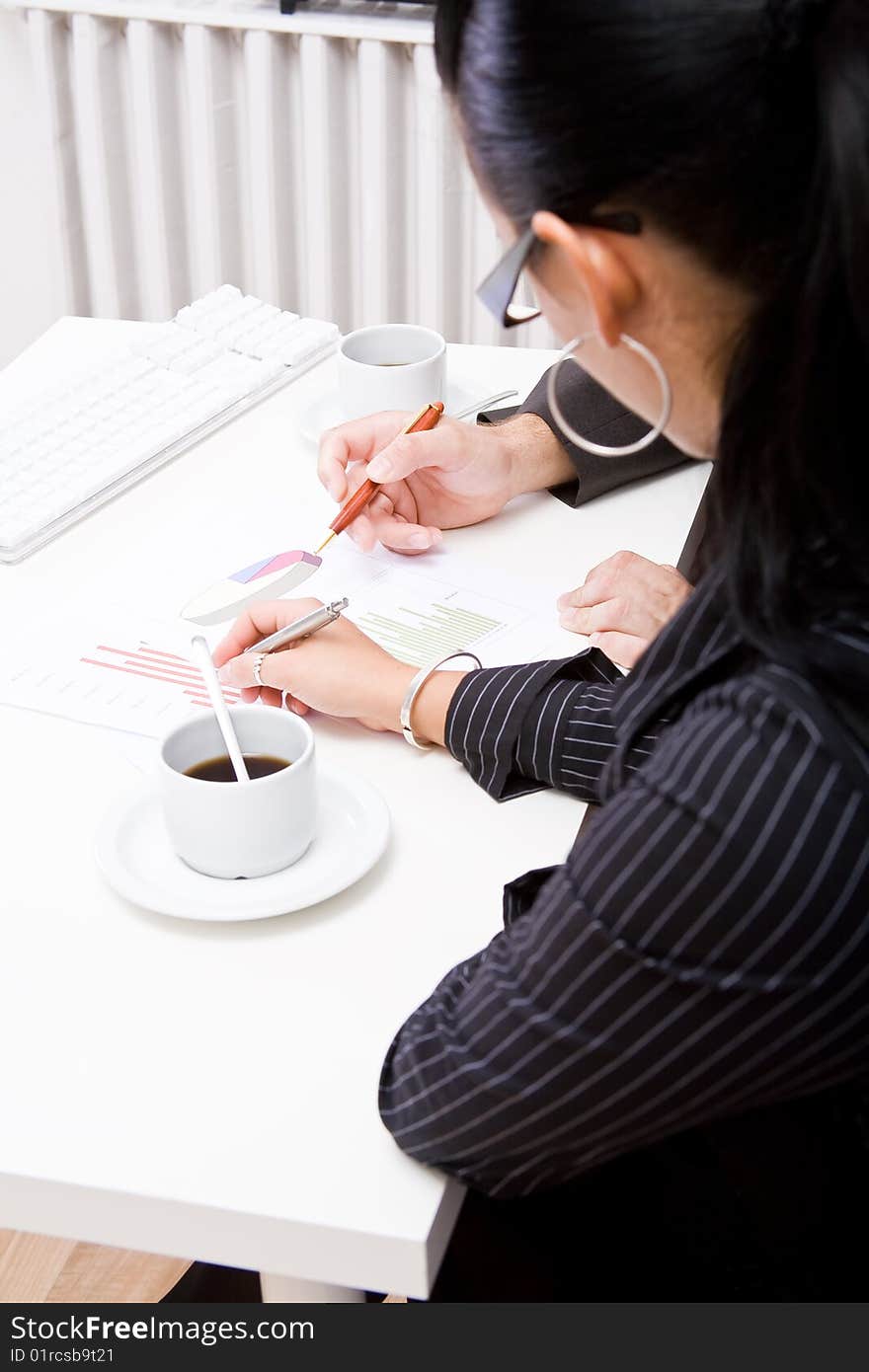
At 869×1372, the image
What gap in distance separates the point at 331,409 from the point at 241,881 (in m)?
0.67

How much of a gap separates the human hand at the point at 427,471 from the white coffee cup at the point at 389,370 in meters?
0.05

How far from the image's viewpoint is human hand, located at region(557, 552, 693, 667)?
101 centimetres

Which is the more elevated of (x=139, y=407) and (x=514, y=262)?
(x=514, y=262)

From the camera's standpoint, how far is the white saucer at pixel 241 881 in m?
0.76

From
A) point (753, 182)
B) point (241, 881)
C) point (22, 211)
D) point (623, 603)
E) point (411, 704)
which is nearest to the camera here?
point (753, 182)

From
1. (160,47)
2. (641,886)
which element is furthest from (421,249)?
(641,886)

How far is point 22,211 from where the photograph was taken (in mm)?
2516

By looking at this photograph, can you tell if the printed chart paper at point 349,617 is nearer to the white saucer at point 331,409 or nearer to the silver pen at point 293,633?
the silver pen at point 293,633

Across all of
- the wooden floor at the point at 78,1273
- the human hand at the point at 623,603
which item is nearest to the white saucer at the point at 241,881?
the human hand at the point at 623,603

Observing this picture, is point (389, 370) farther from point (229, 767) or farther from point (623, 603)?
point (229, 767)

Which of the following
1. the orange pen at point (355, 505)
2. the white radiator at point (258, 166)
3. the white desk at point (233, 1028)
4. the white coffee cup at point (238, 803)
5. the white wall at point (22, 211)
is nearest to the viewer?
the white desk at point (233, 1028)

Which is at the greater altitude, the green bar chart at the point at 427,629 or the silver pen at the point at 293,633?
the silver pen at the point at 293,633

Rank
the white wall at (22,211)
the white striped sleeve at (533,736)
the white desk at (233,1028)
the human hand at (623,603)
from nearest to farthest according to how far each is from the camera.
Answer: the white desk at (233,1028) → the white striped sleeve at (533,736) → the human hand at (623,603) → the white wall at (22,211)

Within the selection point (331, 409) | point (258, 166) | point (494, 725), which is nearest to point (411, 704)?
point (494, 725)
